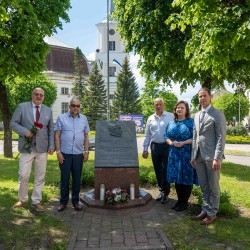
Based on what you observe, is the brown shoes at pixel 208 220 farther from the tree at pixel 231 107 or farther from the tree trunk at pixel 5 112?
the tree at pixel 231 107

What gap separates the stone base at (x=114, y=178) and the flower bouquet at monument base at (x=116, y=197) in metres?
0.37

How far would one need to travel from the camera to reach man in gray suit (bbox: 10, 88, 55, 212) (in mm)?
6434

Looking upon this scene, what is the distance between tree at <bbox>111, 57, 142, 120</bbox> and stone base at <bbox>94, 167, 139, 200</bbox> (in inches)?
2041

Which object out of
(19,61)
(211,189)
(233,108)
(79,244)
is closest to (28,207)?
(79,244)

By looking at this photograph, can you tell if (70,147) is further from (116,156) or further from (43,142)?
(116,156)

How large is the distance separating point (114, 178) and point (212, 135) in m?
2.33

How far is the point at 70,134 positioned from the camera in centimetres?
669

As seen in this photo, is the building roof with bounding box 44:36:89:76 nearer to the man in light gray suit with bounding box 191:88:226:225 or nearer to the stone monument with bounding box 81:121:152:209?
the stone monument with bounding box 81:121:152:209

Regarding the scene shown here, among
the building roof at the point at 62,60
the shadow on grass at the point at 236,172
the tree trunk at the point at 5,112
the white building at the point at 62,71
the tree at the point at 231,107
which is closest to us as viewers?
the shadow on grass at the point at 236,172

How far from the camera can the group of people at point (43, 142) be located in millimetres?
6484

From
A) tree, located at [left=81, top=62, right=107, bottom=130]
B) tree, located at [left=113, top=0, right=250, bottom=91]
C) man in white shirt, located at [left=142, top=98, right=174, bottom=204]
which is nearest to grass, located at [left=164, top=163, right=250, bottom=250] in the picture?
man in white shirt, located at [left=142, top=98, right=174, bottom=204]

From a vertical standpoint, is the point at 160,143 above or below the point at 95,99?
below

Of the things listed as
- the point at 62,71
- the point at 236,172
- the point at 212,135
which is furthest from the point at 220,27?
the point at 62,71

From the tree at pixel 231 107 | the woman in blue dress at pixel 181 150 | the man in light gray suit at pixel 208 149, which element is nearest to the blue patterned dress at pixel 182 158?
the woman in blue dress at pixel 181 150
